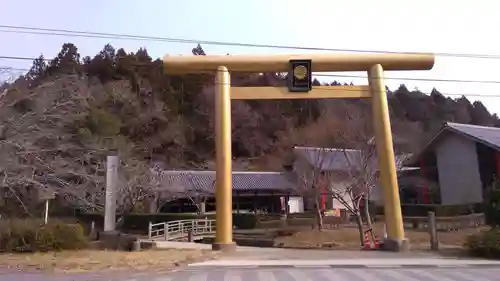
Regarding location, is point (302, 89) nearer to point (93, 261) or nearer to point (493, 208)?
point (493, 208)

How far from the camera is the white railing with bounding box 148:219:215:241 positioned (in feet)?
84.9

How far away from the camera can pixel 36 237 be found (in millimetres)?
14930

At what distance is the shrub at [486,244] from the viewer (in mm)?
13422

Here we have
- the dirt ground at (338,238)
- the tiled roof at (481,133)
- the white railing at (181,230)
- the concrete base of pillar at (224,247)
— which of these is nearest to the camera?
the concrete base of pillar at (224,247)

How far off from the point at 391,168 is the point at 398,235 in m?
2.23

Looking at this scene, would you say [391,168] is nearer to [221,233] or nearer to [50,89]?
[221,233]

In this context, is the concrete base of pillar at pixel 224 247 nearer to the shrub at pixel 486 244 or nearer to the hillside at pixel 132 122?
the shrub at pixel 486 244

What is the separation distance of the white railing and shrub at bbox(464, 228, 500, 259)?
624 inches

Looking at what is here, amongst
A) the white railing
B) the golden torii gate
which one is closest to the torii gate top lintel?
the golden torii gate

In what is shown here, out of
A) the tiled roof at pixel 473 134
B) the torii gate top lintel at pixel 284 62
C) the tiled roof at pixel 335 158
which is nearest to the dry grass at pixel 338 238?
the tiled roof at pixel 335 158

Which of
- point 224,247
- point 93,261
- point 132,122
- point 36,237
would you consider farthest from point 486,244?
point 132,122

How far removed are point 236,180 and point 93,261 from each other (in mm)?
28693

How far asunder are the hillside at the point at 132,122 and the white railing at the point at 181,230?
3.98m

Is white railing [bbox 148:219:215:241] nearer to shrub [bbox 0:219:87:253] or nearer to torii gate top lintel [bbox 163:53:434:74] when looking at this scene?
Result: shrub [bbox 0:219:87:253]
